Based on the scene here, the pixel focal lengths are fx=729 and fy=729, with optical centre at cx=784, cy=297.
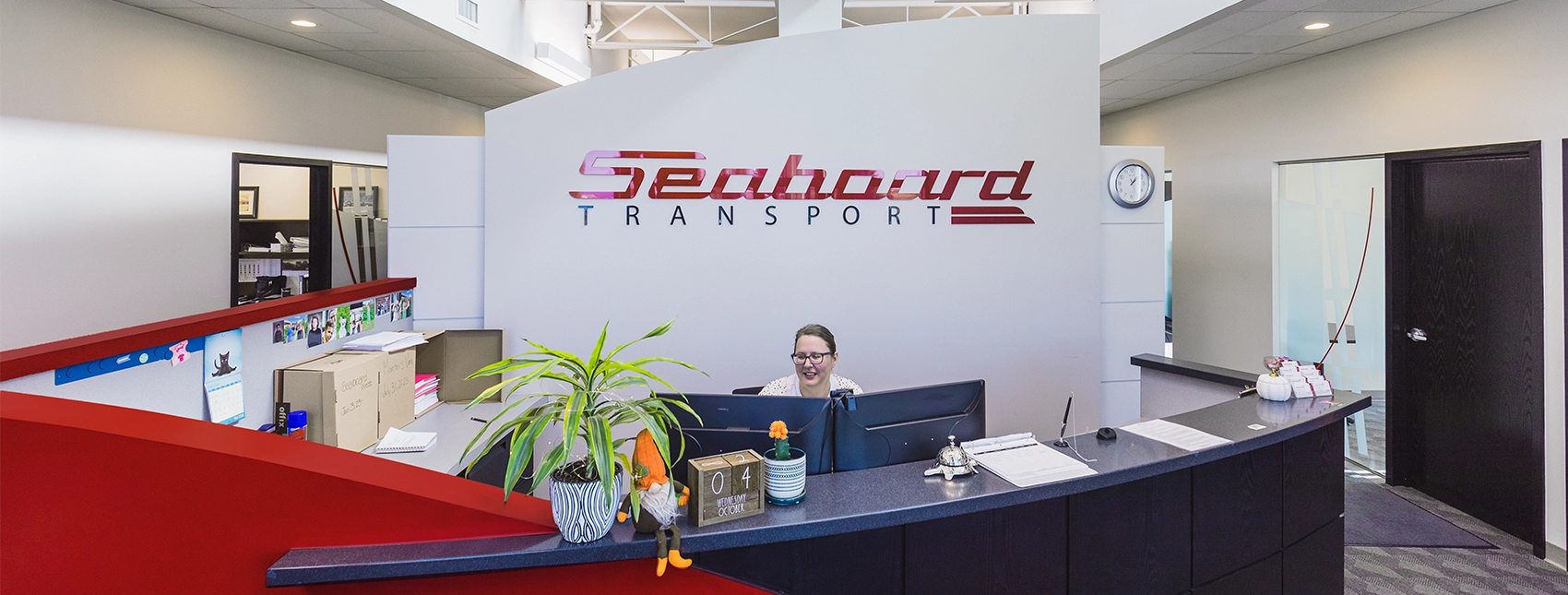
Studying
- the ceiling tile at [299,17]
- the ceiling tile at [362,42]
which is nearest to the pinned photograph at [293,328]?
the ceiling tile at [299,17]

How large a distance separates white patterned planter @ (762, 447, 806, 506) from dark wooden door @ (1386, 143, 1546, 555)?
170 inches

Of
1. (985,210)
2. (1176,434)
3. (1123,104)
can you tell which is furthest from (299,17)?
(1123,104)

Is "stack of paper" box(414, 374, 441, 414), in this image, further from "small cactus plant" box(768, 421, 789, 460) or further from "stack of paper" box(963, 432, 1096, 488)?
"stack of paper" box(963, 432, 1096, 488)

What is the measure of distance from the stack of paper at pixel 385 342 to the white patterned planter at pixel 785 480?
225cm

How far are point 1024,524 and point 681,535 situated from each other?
1.04m

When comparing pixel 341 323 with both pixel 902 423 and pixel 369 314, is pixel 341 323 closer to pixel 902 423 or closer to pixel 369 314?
pixel 369 314

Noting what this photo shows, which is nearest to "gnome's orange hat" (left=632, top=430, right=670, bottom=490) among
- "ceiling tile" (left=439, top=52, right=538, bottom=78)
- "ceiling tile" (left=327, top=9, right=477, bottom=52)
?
"ceiling tile" (left=327, top=9, right=477, bottom=52)

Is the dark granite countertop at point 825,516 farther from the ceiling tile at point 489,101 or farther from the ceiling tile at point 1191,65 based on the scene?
the ceiling tile at point 489,101

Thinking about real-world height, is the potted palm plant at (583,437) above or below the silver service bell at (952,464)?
above

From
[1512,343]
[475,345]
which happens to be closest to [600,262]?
[475,345]

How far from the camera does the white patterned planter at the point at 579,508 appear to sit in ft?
5.18

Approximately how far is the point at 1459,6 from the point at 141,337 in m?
5.97

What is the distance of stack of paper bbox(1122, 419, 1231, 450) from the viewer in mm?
2363

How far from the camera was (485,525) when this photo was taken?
165 centimetres
